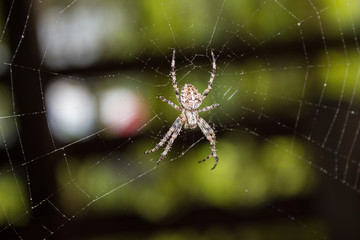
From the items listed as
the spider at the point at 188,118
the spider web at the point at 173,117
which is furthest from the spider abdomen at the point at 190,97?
the spider web at the point at 173,117

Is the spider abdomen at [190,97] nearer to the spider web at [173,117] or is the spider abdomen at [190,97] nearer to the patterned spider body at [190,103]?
the patterned spider body at [190,103]

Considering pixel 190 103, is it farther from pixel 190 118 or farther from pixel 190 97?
pixel 190 118

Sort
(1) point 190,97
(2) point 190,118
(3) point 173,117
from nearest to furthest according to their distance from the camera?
(1) point 190,97 < (2) point 190,118 < (3) point 173,117

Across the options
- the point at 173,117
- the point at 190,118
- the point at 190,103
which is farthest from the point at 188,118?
the point at 173,117

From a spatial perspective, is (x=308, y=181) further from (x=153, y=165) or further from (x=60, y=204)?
(x=60, y=204)

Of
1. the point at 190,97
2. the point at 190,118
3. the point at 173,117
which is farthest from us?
the point at 173,117

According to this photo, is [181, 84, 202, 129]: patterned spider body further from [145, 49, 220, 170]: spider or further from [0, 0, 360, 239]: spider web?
[0, 0, 360, 239]: spider web

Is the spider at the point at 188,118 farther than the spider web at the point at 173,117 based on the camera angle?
No
